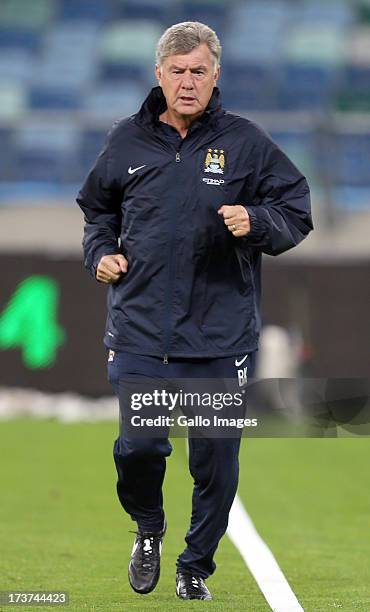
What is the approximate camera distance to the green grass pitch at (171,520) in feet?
21.6

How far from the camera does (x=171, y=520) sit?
364 inches

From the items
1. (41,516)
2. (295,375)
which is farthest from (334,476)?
(295,375)

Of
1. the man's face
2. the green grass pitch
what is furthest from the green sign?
the man's face

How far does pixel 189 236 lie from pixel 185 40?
0.75 meters

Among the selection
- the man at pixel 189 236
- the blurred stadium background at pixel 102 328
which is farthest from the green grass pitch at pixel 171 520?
the man at pixel 189 236

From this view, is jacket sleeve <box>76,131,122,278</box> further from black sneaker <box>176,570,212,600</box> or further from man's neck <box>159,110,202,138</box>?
black sneaker <box>176,570,212,600</box>

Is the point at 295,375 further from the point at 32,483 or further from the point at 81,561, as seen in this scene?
the point at 81,561

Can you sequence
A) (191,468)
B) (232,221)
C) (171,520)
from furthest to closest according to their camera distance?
1. (171,520)
2. (191,468)
3. (232,221)

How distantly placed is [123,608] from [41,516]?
11.4 ft

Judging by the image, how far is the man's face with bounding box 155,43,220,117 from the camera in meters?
6.11

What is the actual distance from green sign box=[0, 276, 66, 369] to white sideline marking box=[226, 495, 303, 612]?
5.90 meters

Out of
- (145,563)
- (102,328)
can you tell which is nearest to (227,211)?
(145,563)

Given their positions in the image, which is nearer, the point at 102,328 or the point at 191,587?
the point at 191,587

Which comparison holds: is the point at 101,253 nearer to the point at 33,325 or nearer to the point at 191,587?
the point at 191,587
